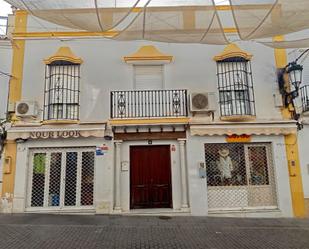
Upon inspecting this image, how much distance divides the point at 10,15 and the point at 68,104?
448 centimetres

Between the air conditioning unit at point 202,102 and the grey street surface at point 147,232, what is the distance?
154 inches

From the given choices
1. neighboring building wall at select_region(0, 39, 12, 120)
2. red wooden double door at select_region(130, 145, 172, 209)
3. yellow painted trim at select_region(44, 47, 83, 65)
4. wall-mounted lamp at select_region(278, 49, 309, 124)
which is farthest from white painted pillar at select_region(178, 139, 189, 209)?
neighboring building wall at select_region(0, 39, 12, 120)

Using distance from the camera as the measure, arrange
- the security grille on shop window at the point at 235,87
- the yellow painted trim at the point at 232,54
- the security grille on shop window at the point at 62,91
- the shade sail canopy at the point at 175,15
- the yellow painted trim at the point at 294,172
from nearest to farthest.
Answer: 1. the shade sail canopy at the point at 175,15
2. the yellow painted trim at the point at 294,172
3. the security grille on shop window at the point at 62,91
4. the security grille on shop window at the point at 235,87
5. the yellow painted trim at the point at 232,54

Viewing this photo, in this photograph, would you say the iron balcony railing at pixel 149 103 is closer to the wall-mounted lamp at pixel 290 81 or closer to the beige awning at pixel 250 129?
the beige awning at pixel 250 129

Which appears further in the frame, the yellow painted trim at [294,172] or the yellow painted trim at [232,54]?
the yellow painted trim at [232,54]

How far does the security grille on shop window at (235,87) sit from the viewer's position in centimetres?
1009

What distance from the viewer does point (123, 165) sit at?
389 inches

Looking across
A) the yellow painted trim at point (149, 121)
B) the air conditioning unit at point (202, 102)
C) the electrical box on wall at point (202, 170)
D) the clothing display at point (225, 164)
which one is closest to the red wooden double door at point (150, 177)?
the yellow painted trim at point (149, 121)

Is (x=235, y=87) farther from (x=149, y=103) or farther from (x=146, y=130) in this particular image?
(x=146, y=130)

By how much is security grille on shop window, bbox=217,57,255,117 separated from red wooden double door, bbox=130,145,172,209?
9.58 ft

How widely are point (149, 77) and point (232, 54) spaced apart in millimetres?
3407

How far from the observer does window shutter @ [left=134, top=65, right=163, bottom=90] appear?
34.4 feet

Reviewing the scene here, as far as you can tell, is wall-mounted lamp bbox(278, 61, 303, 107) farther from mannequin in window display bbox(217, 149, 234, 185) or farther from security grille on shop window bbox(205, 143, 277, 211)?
mannequin in window display bbox(217, 149, 234, 185)

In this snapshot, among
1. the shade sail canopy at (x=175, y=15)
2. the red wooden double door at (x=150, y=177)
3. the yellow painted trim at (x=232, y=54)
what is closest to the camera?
the shade sail canopy at (x=175, y=15)
